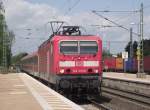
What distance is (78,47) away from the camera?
24.1 metres

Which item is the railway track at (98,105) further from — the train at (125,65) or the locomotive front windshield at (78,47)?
the train at (125,65)

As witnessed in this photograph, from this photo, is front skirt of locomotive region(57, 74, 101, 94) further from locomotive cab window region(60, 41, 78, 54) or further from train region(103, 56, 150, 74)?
train region(103, 56, 150, 74)

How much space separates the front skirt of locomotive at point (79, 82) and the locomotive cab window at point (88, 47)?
3.87 ft

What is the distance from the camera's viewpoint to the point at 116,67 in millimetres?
92312

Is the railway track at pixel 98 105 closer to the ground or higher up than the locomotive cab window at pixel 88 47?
closer to the ground

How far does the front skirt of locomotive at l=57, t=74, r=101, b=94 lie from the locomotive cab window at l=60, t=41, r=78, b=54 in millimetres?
1241

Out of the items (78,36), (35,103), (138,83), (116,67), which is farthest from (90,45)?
(116,67)

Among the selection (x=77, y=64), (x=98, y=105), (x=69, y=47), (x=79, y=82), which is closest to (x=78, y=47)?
(x=69, y=47)

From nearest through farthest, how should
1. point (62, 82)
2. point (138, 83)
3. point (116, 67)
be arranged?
point (62, 82) < point (138, 83) < point (116, 67)

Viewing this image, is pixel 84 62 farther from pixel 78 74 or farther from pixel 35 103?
pixel 35 103

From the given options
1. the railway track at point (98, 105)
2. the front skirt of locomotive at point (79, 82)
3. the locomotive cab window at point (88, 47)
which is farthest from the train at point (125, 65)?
the front skirt of locomotive at point (79, 82)

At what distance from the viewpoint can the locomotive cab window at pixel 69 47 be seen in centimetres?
2395

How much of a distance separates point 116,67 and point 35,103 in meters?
74.9

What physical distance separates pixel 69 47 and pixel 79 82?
5.85ft
